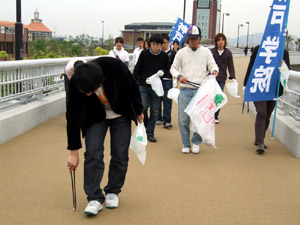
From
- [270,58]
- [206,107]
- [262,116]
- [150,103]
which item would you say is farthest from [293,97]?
[150,103]

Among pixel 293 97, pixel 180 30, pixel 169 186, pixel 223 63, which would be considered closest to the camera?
pixel 169 186

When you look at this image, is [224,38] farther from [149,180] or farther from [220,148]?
[149,180]

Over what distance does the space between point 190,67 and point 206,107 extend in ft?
2.31

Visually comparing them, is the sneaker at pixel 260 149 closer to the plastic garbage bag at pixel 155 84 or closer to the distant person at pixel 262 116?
the distant person at pixel 262 116

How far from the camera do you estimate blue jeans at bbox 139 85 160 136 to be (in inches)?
296

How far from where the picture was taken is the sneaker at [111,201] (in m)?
4.20

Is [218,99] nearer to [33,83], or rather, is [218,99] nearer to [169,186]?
[169,186]

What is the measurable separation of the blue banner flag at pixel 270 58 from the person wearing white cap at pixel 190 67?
2.37ft

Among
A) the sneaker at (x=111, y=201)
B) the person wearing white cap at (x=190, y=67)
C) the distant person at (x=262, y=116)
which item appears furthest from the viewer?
the distant person at (x=262, y=116)

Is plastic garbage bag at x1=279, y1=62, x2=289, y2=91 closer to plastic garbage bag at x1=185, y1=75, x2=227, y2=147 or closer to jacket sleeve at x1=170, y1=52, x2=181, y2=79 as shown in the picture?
plastic garbage bag at x1=185, y1=75, x2=227, y2=147

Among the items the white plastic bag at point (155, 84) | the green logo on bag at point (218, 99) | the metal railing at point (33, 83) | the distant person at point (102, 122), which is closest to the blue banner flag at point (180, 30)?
the metal railing at point (33, 83)

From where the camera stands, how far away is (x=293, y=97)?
732 centimetres

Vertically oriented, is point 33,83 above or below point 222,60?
below

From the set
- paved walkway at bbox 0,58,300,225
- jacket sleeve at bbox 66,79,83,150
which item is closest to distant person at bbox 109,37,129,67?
paved walkway at bbox 0,58,300,225
